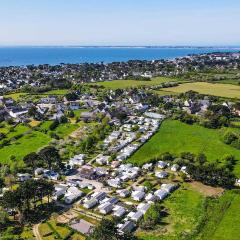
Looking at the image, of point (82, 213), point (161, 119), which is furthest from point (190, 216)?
point (161, 119)

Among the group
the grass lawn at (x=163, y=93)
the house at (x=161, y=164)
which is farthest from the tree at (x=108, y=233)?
the grass lawn at (x=163, y=93)

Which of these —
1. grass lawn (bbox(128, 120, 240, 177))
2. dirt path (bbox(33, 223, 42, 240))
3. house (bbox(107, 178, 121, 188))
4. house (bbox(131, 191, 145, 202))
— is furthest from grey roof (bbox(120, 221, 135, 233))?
grass lawn (bbox(128, 120, 240, 177))

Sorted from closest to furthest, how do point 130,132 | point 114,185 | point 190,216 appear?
1. point 190,216
2. point 114,185
3. point 130,132

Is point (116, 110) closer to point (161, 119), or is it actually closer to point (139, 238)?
point (161, 119)

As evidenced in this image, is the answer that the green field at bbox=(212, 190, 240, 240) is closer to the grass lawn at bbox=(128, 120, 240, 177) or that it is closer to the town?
the town

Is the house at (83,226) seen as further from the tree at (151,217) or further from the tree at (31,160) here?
the tree at (31,160)

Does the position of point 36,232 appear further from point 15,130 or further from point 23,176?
point 15,130
